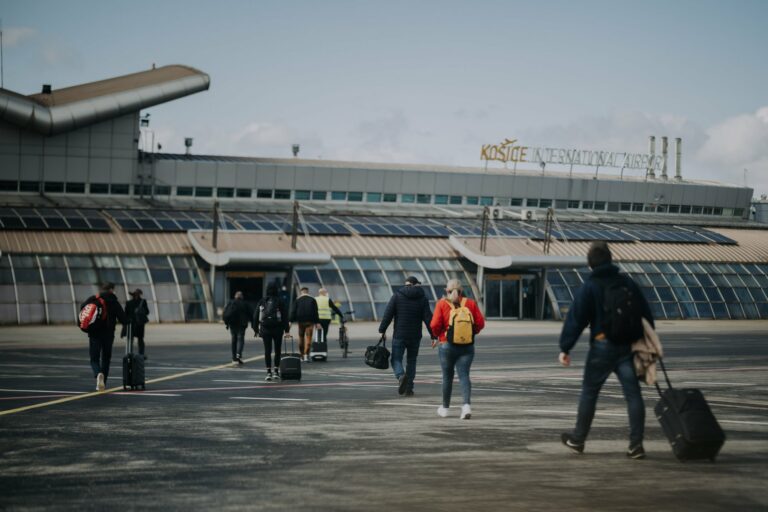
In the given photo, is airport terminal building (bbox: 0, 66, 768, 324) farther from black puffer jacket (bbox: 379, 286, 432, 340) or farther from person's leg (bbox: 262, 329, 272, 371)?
black puffer jacket (bbox: 379, 286, 432, 340)

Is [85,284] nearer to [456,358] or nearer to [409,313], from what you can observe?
[409,313]

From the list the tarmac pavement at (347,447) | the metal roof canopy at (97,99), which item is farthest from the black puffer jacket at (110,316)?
the metal roof canopy at (97,99)

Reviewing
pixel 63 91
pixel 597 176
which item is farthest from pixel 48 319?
pixel 597 176

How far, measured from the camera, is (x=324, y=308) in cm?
2728

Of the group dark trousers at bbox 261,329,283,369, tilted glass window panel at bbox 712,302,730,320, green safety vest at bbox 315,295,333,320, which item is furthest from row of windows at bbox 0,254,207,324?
tilted glass window panel at bbox 712,302,730,320

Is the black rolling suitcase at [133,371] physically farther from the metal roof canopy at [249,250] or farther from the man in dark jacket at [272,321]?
the metal roof canopy at [249,250]

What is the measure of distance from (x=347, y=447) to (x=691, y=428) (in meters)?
3.50

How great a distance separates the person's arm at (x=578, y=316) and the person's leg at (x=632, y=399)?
0.53 metres

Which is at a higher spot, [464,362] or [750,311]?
[464,362]

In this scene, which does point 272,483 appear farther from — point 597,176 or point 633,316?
point 597,176

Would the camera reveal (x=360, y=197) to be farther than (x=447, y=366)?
Yes

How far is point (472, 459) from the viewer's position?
392 inches

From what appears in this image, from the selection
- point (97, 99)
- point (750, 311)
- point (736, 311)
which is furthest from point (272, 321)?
point (750, 311)

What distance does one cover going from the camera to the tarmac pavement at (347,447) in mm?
8133
